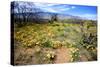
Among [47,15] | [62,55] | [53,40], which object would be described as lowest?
[62,55]

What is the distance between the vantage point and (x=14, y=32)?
7.32ft

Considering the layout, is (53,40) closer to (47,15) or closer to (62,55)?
(62,55)

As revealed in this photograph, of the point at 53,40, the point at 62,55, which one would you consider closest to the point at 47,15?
the point at 53,40

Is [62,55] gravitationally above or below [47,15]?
below

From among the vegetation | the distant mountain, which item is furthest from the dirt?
the distant mountain

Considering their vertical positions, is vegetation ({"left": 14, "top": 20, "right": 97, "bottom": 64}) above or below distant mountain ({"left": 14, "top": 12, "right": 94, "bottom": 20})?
below

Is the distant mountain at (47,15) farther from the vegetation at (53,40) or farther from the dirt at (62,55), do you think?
the dirt at (62,55)

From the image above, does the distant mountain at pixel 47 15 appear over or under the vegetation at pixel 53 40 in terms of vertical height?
over

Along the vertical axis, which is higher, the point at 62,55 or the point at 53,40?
the point at 53,40

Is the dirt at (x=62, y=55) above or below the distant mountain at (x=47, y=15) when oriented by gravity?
below

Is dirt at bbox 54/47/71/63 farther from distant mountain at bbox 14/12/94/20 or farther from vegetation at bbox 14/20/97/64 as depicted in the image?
distant mountain at bbox 14/12/94/20

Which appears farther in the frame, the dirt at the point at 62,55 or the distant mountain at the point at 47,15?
the dirt at the point at 62,55

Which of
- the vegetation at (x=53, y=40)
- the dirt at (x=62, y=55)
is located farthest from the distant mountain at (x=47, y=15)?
the dirt at (x=62, y=55)
